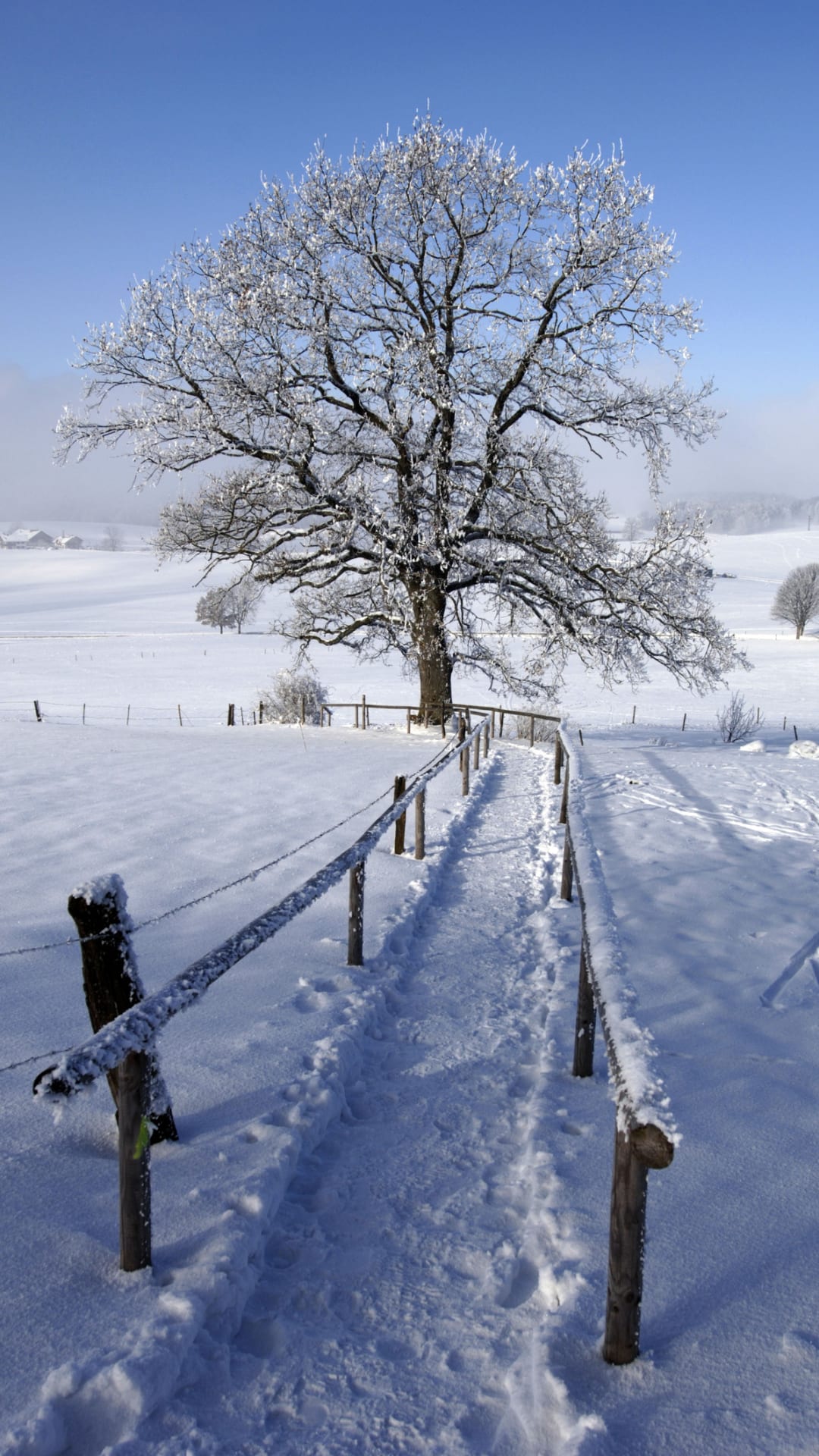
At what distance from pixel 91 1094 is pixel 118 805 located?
6.31m

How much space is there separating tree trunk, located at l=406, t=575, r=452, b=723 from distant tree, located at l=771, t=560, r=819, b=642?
58296 millimetres

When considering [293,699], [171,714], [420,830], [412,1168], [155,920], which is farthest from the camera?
[171,714]

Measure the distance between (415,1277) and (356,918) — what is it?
2.78 m

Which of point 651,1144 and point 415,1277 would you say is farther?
point 415,1277

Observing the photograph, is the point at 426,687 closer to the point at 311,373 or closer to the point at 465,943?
the point at 311,373

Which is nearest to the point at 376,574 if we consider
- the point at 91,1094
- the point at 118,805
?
the point at 118,805

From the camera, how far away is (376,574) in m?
17.2

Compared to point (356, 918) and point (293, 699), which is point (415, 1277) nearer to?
point (356, 918)

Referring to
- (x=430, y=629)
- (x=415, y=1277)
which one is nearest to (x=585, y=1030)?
(x=415, y=1277)

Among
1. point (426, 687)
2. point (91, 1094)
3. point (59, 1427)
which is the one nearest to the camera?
point (59, 1427)

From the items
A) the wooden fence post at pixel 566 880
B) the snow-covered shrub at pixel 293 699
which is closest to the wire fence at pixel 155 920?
the wooden fence post at pixel 566 880

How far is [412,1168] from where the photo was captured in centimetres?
357

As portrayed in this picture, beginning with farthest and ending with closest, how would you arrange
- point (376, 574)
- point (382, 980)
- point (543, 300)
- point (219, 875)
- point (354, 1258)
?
point (376, 574)
point (543, 300)
point (219, 875)
point (382, 980)
point (354, 1258)

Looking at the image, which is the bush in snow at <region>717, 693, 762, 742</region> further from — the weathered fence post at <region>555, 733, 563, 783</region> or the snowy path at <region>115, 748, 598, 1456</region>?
the snowy path at <region>115, 748, 598, 1456</region>
